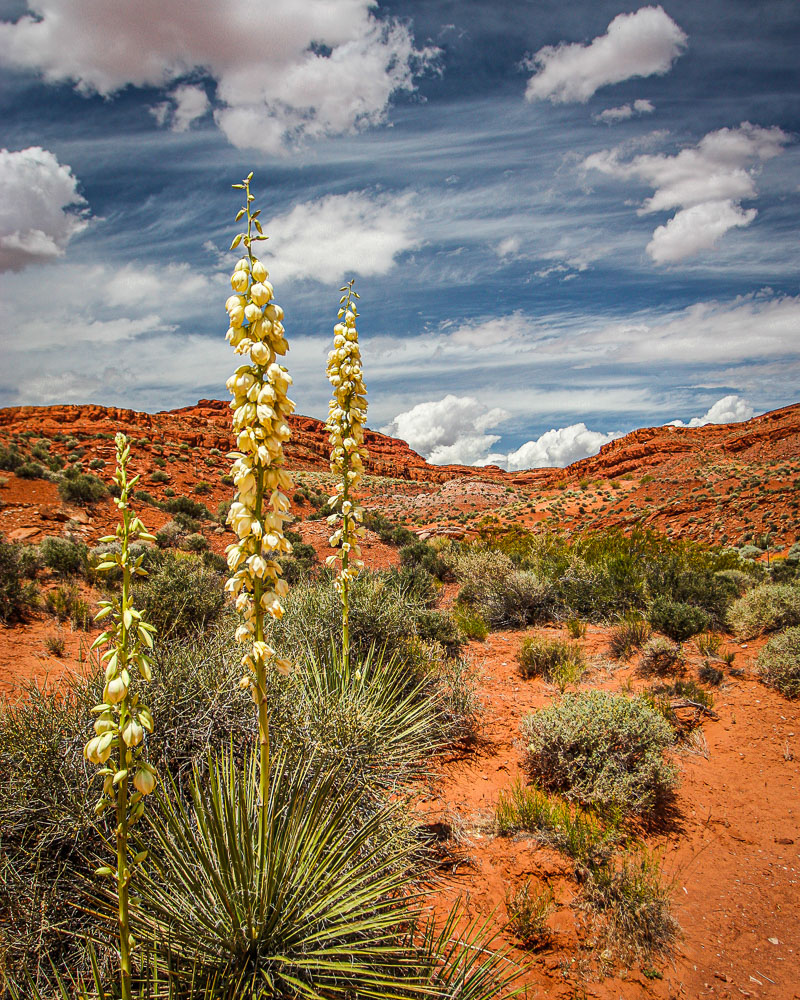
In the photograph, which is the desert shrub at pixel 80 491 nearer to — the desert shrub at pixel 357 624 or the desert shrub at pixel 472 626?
the desert shrub at pixel 357 624

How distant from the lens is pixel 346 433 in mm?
3951

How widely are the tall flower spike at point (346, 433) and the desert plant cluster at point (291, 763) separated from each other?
2 centimetres

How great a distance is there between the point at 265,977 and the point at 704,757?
5.16 m

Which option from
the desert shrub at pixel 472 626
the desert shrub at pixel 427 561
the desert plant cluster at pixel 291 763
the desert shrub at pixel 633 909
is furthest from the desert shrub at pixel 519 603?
the desert shrub at pixel 633 909

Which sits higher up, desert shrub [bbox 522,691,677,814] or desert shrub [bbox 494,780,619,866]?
desert shrub [bbox 522,691,677,814]

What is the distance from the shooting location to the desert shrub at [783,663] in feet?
20.2

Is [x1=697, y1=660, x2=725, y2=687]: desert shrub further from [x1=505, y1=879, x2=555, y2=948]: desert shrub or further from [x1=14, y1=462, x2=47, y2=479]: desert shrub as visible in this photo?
[x1=14, y1=462, x2=47, y2=479]: desert shrub

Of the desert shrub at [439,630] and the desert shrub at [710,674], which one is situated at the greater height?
the desert shrub at [439,630]

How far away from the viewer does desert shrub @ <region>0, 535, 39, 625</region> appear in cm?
757

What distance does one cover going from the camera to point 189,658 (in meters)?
3.93

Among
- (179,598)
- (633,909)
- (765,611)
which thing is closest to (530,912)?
(633,909)

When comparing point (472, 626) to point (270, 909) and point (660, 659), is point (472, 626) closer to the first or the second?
point (660, 659)

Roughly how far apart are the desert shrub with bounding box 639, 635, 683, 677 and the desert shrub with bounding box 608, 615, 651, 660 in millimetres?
493

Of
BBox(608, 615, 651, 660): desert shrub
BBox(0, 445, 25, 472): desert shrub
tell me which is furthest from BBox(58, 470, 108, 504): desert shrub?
BBox(608, 615, 651, 660): desert shrub
